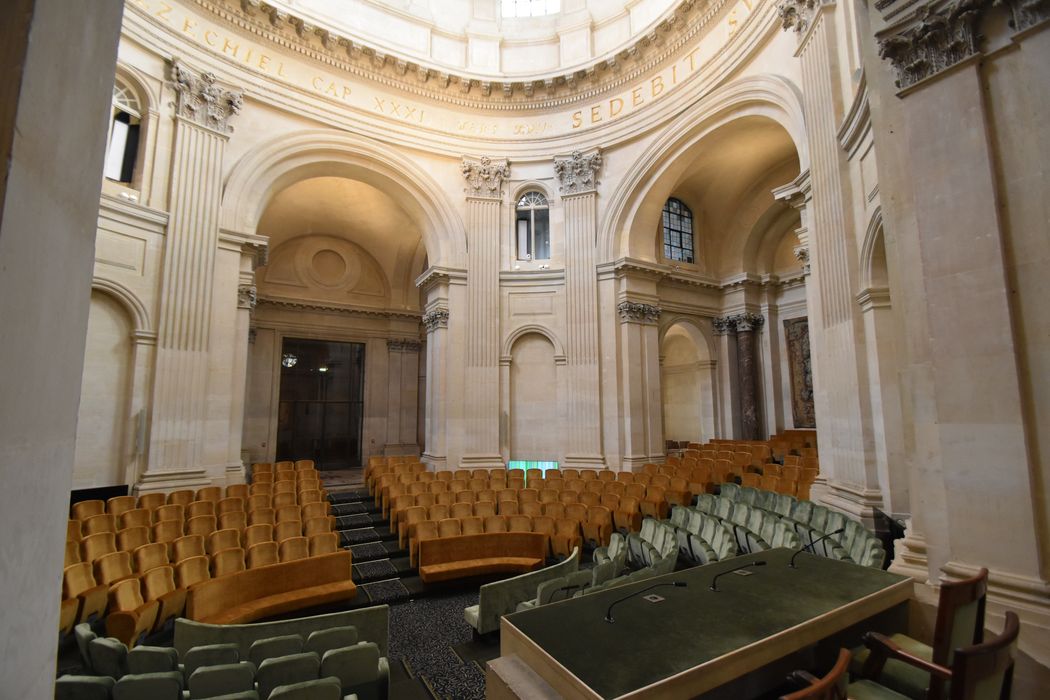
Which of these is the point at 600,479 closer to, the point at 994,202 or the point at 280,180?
the point at 994,202

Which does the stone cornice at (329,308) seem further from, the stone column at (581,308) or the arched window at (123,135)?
the stone column at (581,308)

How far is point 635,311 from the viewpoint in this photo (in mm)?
13461

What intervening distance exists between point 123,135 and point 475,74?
8.60 m

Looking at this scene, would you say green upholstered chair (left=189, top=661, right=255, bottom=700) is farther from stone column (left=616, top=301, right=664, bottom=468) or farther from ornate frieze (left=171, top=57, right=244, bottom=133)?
ornate frieze (left=171, top=57, right=244, bottom=133)

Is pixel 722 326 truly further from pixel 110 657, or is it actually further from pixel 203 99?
pixel 110 657

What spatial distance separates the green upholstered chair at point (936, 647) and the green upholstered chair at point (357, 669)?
2.91 metres

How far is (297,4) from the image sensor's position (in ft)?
40.0

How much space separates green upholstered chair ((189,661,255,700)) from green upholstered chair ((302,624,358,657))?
0.66 meters

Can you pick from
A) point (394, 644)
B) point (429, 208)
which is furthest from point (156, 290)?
point (394, 644)

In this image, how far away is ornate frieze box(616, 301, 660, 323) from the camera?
13.4 metres

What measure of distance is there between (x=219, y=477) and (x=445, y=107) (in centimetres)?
1120

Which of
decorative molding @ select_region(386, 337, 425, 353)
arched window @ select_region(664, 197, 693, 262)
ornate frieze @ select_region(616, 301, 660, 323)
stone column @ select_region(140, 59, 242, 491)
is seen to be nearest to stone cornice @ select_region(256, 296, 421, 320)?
decorative molding @ select_region(386, 337, 425, 353)

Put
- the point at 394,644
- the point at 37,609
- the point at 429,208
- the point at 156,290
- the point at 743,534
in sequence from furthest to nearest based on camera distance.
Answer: the point at 429,208 → the point at 156,290 → the point at 743,534 → the point at 394,644 → the point at 37,609

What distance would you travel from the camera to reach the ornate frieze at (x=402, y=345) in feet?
61.4
